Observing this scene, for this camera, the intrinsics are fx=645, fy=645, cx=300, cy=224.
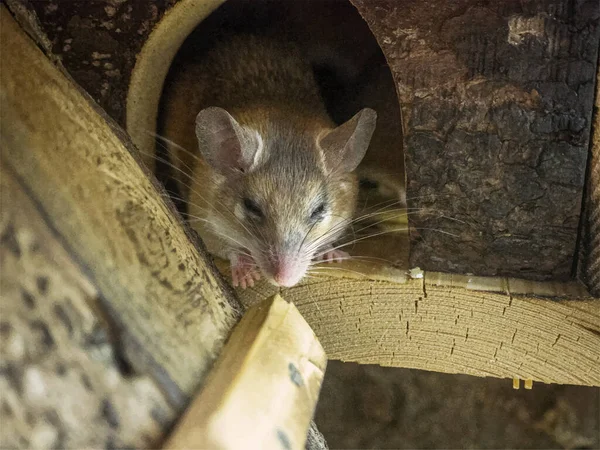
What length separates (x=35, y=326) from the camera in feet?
3.45

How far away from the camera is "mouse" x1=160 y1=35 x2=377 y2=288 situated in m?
2.02

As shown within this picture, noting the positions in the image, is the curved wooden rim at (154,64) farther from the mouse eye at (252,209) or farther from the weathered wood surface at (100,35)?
the mouse eye at (252,209)

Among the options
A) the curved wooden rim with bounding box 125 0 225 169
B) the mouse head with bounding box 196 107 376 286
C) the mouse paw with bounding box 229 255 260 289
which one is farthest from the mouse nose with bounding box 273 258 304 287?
the curved wooden rim with bounding box 125 0 225 169

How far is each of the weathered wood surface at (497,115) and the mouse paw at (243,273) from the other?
1.74 ft

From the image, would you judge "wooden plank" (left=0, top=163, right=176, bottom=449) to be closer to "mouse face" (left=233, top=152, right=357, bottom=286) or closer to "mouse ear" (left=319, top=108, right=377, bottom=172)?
"mouse face" (left=233, top=152, right=357, bottom=286)

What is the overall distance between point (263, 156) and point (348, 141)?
0.29 m

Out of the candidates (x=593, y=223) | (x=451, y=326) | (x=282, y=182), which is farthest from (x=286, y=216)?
(x=593, y=223)

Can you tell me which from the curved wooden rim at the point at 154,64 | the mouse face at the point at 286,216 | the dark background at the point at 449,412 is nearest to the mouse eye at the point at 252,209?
the mouse face at the point at 286,216

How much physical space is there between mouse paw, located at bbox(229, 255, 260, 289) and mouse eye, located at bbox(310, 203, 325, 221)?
0.25 m

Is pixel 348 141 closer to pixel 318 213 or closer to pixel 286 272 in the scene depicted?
pixel 318 213

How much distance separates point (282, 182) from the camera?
209cm

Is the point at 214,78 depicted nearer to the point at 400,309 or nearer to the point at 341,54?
the point at 341,54

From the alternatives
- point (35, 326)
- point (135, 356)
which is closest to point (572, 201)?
point (135, 356)

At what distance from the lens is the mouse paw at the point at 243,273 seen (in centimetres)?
199
